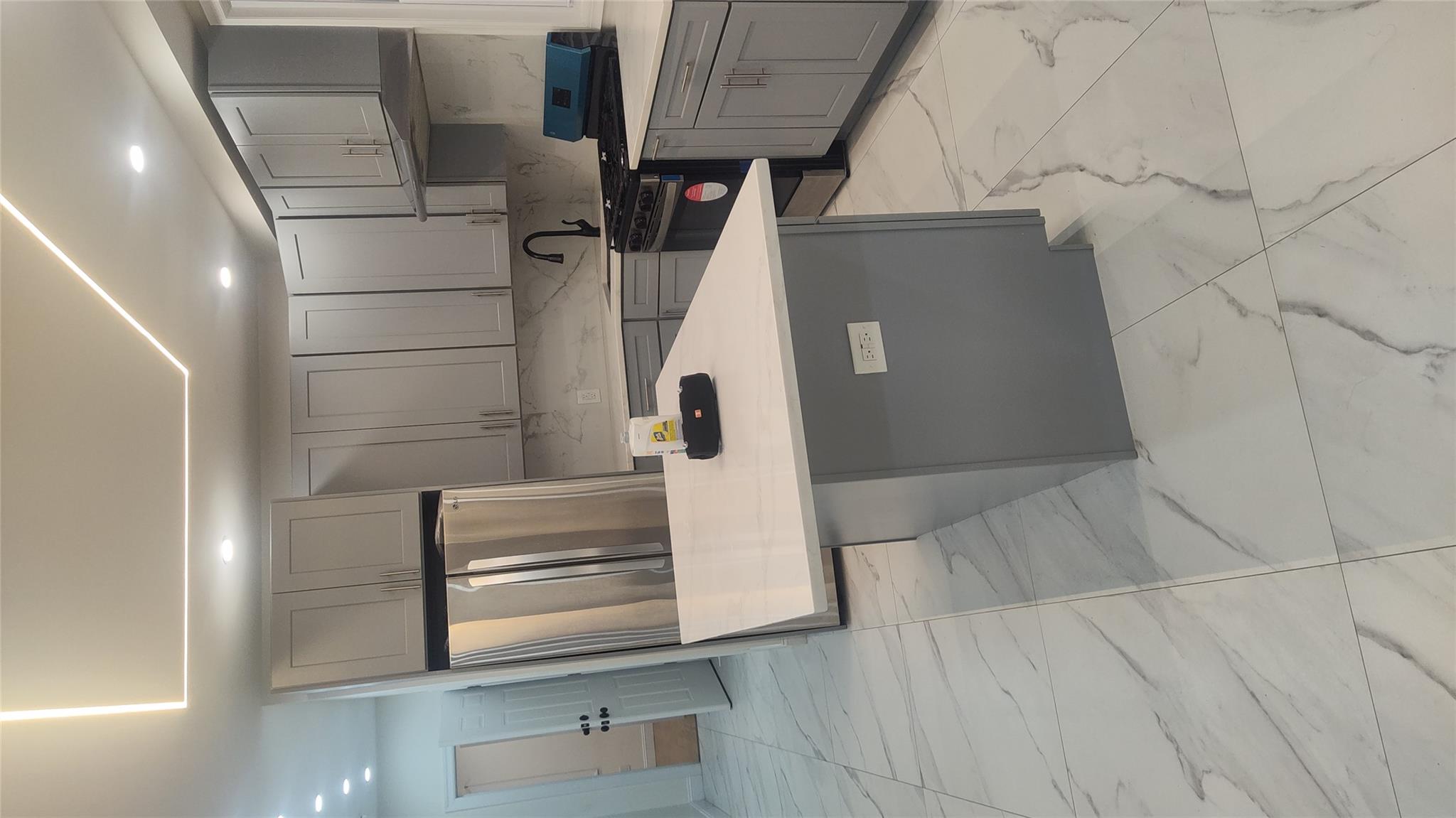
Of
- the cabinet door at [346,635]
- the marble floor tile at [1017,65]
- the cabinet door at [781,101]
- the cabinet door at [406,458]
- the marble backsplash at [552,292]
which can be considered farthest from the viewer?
the marble backsplash at [552,292]

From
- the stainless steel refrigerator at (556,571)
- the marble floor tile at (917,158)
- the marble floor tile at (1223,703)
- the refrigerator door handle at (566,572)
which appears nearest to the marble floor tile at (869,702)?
the stainless steel refrigerator at (556,571)

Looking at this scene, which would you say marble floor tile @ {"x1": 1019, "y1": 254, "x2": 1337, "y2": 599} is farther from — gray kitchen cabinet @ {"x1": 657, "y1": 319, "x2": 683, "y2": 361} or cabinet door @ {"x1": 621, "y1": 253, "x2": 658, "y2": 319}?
gray kitchen cabinet @ {"x1": 657, "y1": 319, "x2": 683, "y2": 361}

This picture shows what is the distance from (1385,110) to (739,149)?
175cm

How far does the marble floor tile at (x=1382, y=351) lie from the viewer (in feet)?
3.02

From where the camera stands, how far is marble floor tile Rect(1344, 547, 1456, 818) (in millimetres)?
919

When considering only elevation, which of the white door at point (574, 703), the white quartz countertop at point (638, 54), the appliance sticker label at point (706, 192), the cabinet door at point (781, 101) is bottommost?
the white door at point (574, 703)

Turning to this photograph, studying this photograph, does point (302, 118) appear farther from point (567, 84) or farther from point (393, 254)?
point (567, 84)

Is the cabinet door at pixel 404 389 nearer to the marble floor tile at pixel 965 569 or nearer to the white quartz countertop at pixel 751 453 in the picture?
the marble floor tile at pixel 965 569

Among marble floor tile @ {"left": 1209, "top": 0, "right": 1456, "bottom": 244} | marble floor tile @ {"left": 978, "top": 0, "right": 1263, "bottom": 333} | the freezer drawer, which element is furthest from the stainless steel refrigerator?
marble floor tile @ {"left": 1209, "top": 0, "right": 1456, "bottom": 244}

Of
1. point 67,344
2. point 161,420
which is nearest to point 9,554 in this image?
point 67,344

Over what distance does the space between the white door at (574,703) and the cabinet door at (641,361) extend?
127 cm

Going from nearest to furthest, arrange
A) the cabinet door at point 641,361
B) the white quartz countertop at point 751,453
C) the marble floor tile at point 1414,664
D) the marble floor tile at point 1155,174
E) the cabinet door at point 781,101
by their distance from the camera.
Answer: the marble floor tile at point 1414,664, the white quartz countertop at point 751,453, the marble floor tile at point 1155,174, the cabinet door at point 781,101, the cabinet door at point 641,361

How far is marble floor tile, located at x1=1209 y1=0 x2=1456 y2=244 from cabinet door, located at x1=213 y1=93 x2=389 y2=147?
251 centimetres

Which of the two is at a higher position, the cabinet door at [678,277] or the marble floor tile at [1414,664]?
the cabinet door at [678,277]
